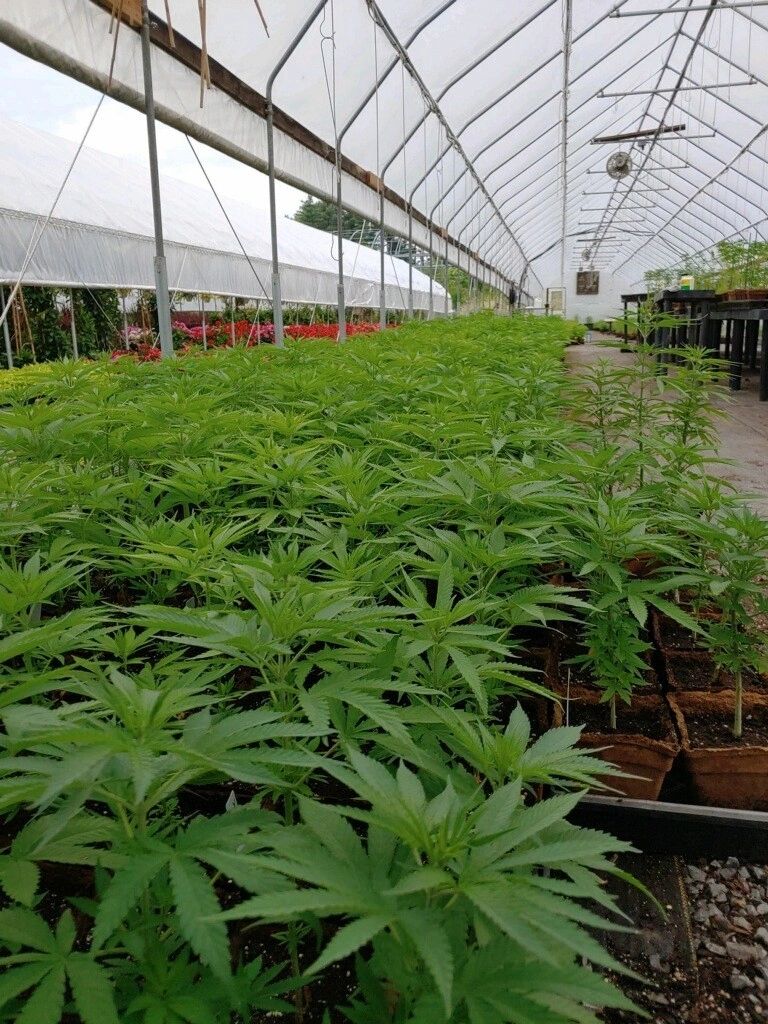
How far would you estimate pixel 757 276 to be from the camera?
412 inches

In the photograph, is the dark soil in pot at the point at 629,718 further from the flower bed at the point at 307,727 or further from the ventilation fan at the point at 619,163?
the ventilation fan at the point at 619,163

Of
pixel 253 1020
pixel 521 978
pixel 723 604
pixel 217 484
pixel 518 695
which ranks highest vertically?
pixel 217 484

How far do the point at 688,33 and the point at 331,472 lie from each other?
17.5 metres

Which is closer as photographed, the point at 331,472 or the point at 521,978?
the point at 521,978

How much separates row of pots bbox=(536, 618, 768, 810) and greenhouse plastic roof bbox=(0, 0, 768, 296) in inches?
179

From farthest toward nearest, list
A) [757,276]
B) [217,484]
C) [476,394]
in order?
[757,276]
[476,394]
[217,484]

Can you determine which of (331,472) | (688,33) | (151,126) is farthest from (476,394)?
(688,33)

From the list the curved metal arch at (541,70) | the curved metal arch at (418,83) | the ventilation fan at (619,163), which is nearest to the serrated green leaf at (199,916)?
the curved metal arch at (418,83)

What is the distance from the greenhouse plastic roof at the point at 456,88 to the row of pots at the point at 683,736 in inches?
179

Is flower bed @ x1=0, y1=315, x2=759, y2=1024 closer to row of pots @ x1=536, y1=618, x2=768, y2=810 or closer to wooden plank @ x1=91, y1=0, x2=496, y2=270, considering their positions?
row of pots @ x1=536, y1=618, x2=768, y2=810

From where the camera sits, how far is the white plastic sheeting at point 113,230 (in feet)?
30.6

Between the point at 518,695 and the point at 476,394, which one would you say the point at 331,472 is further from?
the point at 476,394

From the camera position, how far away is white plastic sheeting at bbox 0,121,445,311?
9312mm

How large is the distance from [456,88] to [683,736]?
580 inches
